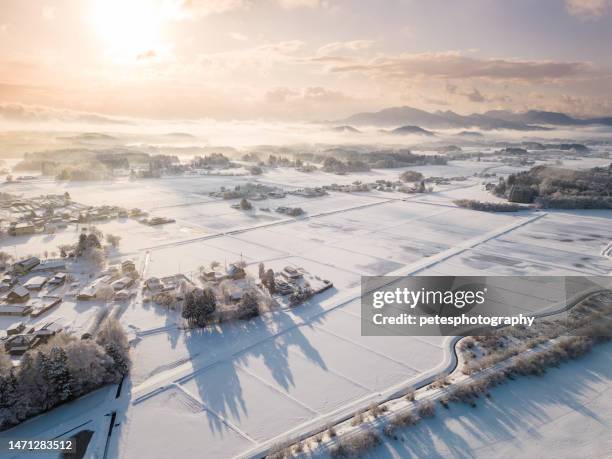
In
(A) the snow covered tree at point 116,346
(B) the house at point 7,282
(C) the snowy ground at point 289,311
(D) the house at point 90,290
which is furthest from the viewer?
(B) the house at point 7,282

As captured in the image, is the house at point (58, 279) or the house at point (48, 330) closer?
the house at point (48, 330)

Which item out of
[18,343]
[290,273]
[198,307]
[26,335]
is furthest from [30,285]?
[290,273]

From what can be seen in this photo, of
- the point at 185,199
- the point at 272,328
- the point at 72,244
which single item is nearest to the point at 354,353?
the point at 272,328

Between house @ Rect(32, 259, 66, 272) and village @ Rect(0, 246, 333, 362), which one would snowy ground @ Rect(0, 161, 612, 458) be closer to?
village @ Rect(0, 246, 333, 362)

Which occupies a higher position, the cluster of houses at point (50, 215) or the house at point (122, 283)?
the cluster of houses at point (50, 215)

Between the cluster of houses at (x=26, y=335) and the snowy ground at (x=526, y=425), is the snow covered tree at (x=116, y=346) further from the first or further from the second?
the snowy ground at (x=526, y=425)

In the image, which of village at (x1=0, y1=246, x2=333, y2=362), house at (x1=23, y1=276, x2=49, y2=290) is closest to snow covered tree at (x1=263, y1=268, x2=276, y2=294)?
village at (x1=0, y1=246, x2=333, y2=362)

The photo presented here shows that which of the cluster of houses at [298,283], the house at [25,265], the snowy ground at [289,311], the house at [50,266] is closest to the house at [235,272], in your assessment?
the cluster of houses at [298,283]

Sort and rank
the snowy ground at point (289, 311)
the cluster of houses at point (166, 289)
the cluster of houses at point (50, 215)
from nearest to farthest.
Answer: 1. the snowy ground at point (289, 311)
2. the cluster of houses at point (166, 289)
3. the cluster of houses at point (50, 215)

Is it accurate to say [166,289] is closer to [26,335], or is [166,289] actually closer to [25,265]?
[26,335]
